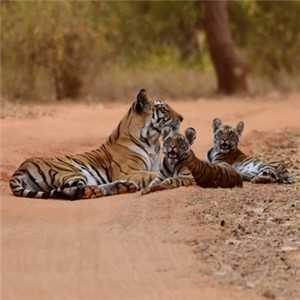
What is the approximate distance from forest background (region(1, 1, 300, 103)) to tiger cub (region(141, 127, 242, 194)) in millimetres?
12467

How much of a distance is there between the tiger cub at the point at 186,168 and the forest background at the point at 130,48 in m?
12.5

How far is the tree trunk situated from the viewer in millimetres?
25562

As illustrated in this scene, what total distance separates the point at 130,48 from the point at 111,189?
1908cm

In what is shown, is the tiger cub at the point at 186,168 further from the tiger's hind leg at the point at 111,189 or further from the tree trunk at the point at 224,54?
the tree trunk at the point at 224,54

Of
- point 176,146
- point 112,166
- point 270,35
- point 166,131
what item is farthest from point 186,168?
point 270,35

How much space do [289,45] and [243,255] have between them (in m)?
22.5

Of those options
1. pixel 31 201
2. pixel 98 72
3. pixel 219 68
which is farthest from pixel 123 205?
pixel 219 68

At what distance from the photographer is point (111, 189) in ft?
31.4

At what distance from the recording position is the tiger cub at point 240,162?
10.2 m

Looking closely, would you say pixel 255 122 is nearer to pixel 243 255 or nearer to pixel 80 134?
pixel 80 134

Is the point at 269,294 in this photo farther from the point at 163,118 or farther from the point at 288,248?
the point at 163,118

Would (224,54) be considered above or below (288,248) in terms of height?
above

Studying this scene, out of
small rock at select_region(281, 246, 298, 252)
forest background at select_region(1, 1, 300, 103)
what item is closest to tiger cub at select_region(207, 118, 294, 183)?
small rock at select_region(281, 246, 298, 252)

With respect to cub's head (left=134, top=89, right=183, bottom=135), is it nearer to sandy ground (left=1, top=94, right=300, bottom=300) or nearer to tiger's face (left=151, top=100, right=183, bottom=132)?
tiger's face (left=151, top=100, right=183, bottom=132)
